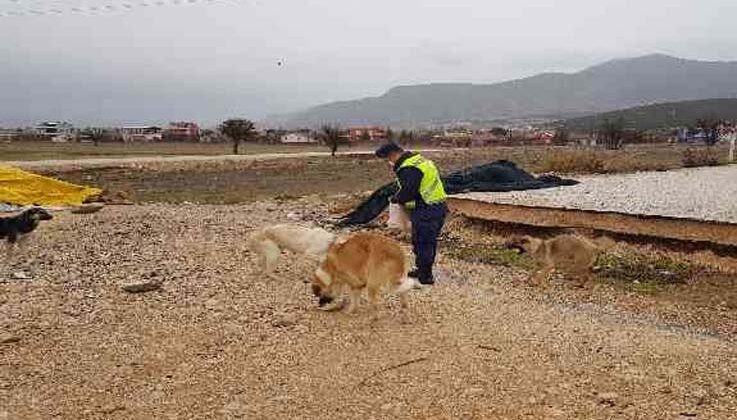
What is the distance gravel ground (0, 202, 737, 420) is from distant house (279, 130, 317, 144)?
241 ft

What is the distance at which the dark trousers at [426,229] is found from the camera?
29.0 ft

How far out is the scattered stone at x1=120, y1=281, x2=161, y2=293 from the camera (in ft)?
28.5

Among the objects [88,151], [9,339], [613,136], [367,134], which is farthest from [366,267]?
[367,134]

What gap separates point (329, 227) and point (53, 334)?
818 centimetres

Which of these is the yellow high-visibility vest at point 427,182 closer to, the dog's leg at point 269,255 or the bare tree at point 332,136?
the dog's leg at point 269,255

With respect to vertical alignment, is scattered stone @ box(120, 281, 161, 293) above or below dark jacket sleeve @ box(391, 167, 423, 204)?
below

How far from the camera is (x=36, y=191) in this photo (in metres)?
17.0

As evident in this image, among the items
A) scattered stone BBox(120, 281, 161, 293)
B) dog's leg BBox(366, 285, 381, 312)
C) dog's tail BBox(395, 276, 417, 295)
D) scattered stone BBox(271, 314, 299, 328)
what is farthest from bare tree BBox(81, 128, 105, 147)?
dog's tail BBox(395, 276, 417, 295)

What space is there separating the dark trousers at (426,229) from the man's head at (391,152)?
2.04 feet

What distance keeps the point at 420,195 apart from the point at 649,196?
24.1ft

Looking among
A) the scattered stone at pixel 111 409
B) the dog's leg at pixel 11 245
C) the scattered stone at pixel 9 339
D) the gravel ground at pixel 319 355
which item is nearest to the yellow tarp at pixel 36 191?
the dog's leg at pixel 11 245

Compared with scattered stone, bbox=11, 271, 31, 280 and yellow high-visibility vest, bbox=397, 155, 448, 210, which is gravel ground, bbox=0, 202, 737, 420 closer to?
scattered stone, bbox=11, 271, 31, 280

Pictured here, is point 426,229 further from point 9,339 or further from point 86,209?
point 86,209

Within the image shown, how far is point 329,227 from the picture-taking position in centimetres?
1502
